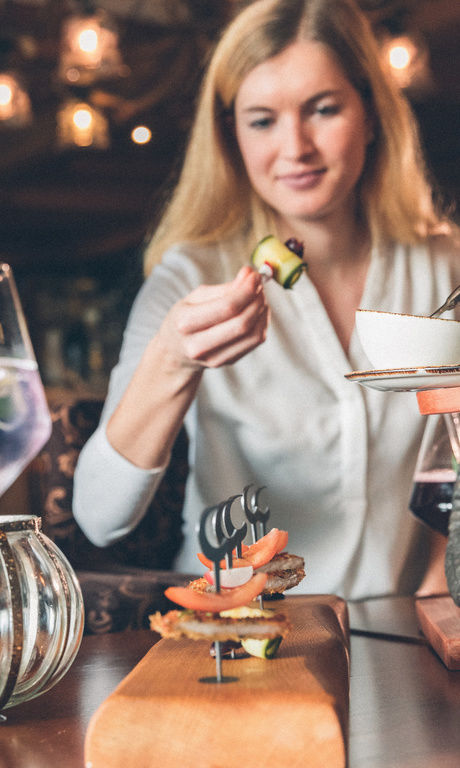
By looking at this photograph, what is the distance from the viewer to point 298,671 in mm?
563

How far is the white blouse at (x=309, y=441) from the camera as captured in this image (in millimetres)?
1391

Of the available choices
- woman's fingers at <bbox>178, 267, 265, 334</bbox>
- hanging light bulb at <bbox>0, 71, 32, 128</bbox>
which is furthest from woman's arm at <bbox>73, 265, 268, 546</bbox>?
hanging light bulb at <bbox>0, 71, 32, 128</bbox>

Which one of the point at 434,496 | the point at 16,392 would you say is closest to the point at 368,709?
the point at 434,496

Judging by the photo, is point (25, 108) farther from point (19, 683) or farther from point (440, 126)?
point (19, 683)

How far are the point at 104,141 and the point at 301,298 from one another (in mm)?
2046

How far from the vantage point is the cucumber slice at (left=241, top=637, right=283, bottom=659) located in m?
0.59

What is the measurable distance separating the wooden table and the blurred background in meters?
2.69

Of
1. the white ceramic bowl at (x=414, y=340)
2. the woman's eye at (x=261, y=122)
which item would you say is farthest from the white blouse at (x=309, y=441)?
the white ceramic bowl at (x=414, y=340)

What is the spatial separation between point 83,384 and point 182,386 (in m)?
3.66

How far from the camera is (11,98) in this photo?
3170mm

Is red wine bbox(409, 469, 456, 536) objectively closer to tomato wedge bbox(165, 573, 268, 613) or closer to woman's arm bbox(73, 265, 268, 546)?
woman's arm bbox(73, 265, 268, 546)

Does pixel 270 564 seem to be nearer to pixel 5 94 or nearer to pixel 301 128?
pixel 301 128

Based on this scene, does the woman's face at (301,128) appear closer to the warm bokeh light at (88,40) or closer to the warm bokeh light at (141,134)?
the warm bokeh light at (88,40)

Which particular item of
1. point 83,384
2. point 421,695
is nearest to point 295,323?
point 421,695
